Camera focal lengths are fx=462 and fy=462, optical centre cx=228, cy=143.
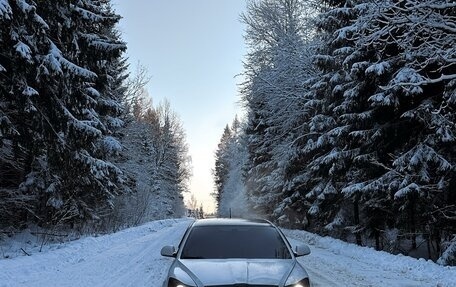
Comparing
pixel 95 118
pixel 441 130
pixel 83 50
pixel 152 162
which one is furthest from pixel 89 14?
pixel 152 162

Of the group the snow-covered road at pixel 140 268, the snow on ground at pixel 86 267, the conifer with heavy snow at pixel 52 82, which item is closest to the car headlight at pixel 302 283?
the snow-covered road at pixel 140 268

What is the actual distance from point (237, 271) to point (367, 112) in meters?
11.5

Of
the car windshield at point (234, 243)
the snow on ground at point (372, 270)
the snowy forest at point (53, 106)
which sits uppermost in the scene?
the snowy forest at point (53, 106)

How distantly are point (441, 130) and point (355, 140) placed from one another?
428cm

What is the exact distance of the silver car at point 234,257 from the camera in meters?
5.46

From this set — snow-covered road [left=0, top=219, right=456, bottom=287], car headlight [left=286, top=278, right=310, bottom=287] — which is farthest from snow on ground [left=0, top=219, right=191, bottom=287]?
car headlight [left=286, top=278, right=310, bottom=287]

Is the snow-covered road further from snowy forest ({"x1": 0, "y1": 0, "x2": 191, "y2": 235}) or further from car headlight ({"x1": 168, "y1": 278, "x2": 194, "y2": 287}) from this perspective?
A: car headlight ({"x1": 168, "y1": 278, "x2": 194, "y2": 287})

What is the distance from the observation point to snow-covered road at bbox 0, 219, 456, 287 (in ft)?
32.8

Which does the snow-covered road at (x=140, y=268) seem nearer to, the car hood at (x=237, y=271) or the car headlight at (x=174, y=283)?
the car hood at (x=237, y=271)

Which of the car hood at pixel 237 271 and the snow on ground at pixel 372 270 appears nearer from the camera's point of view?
the car hood at pixel 237 271

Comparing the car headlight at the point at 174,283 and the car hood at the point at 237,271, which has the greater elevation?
the car hood at the point at 237,271

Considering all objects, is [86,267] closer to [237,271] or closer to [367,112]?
[237,271]

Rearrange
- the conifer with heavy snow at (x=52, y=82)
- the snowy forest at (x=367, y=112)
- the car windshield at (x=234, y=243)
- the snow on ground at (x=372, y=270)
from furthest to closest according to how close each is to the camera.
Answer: the snowy forest at (x=367, y=112) < the conifer with heavy snow at (x=52, y=82) < the snow on ground at (x=372, y=270) < the car windshield at (x=234, y=243)

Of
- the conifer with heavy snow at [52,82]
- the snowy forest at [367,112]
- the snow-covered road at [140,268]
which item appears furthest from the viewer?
the snowy forest at [367,112]
